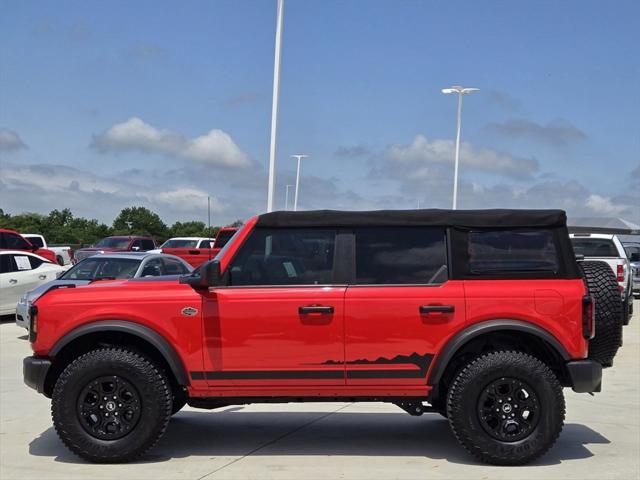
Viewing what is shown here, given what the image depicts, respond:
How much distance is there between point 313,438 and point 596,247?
13351mm

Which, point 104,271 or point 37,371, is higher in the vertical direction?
point 104,271

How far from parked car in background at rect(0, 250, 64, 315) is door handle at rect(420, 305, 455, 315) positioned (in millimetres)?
12978

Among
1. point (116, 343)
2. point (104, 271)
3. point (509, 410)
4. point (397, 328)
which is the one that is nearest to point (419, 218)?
point (397, 328)

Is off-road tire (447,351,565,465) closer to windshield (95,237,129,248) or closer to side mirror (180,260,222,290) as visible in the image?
side mirror (180,260,222,290)

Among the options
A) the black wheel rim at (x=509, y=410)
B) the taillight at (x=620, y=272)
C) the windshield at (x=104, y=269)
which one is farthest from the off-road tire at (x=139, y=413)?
the taillight at (x=620, y=272)

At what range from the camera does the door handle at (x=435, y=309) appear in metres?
6.00

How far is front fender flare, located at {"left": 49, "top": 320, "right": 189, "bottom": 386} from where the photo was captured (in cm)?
605

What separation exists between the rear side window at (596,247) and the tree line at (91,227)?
60.8 meters

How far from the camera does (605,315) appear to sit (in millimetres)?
6250

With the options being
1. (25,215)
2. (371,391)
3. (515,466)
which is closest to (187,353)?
(371,391)

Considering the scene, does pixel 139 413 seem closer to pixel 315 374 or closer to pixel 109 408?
pixel 109 408

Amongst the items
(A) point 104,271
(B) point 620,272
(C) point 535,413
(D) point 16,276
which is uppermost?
(B) point 620,272

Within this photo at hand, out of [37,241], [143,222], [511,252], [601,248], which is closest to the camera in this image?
[511,252]

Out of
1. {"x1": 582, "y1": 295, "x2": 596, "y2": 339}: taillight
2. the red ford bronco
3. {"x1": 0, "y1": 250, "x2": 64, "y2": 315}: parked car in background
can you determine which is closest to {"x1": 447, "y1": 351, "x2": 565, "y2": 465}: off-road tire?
the red ford bronco
